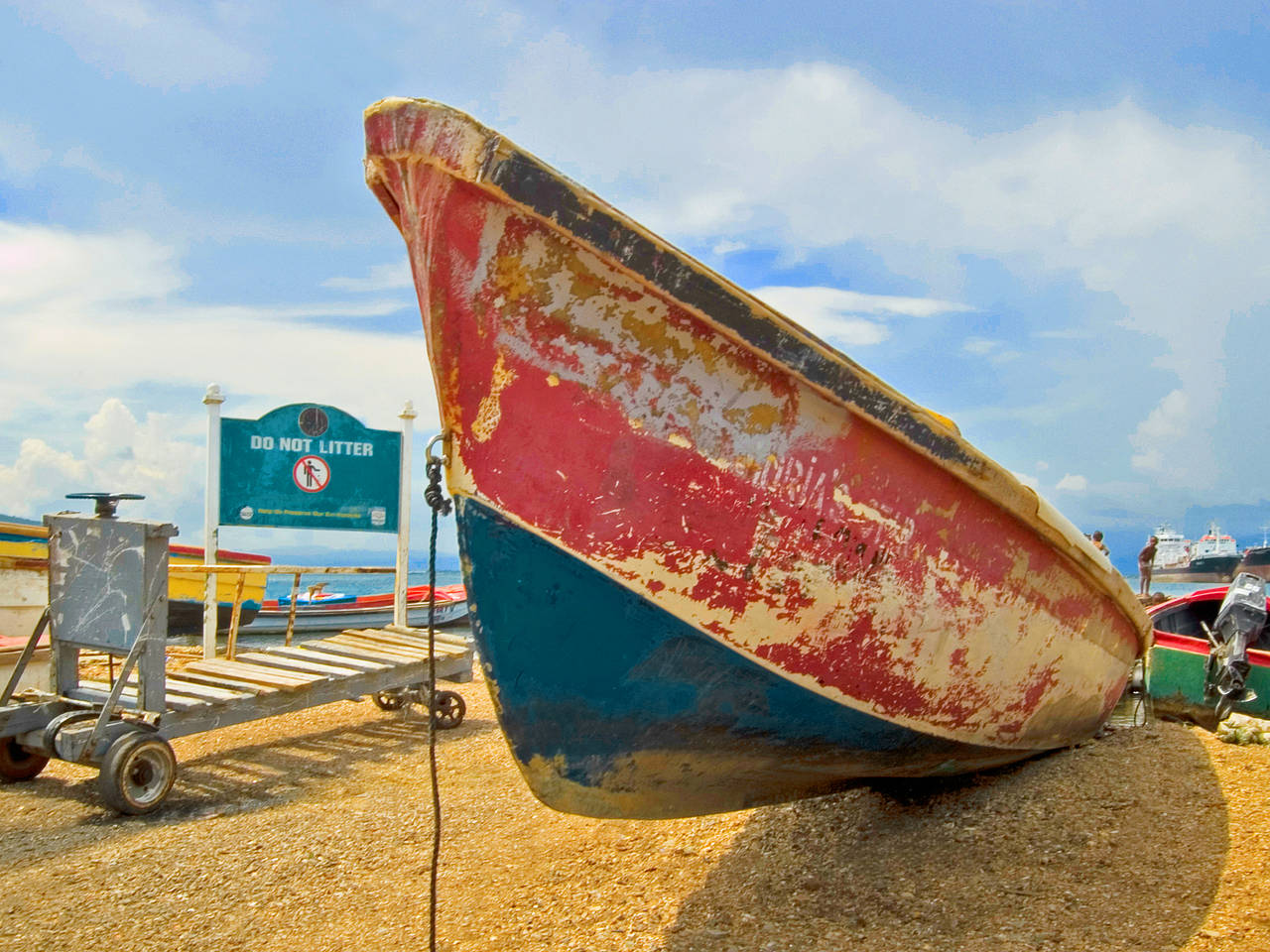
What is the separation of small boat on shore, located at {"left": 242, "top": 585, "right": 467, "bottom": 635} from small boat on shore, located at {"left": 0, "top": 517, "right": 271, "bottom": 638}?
69cm

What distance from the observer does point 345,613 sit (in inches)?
635

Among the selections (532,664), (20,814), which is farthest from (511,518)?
(20,814)

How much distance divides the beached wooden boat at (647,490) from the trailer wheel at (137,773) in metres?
2.74

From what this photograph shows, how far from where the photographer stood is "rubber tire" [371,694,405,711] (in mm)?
7242

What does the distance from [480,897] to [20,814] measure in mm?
2771

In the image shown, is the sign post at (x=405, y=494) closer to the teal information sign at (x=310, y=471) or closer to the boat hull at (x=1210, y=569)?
the teal information sign at (x=310, y=471)

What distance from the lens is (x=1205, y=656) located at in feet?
23.9

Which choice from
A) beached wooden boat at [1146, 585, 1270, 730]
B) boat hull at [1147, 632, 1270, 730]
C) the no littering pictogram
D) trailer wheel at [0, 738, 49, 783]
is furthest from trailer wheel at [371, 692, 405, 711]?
boat hull at [1147, 632, 1270, 730]

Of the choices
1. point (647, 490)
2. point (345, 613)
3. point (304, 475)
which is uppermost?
point (304, 475)

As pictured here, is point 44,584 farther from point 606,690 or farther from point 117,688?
A: point 606,690

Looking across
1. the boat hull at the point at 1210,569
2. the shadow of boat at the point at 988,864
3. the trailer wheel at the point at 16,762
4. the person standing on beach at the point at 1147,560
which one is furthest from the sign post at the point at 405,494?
the boat hull at the point at 1210,569

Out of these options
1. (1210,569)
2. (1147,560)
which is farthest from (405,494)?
(1210,569)

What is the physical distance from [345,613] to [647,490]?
14448 mm

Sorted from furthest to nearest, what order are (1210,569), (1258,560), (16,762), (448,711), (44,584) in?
(1210,569)
(1258,560)
(44,584)
(448,711)
(16,762)
